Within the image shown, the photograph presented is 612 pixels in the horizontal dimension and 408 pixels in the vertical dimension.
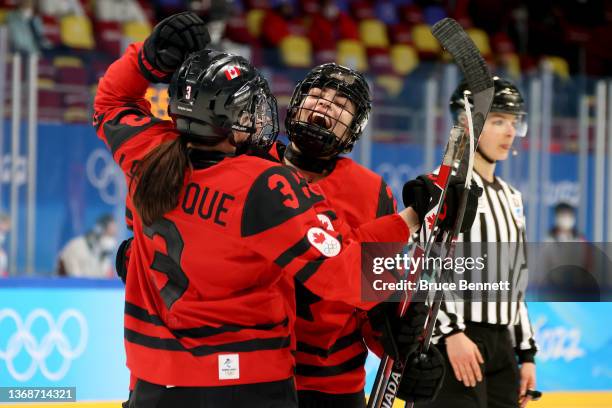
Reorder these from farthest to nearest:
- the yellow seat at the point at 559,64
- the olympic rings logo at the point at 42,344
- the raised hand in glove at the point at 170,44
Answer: the yellow seat at the point at 559,64
the olympic rings logo at the point at 42,344
the raised hand in glove at the point at 170,44

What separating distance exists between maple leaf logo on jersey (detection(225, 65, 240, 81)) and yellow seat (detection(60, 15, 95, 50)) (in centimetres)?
575

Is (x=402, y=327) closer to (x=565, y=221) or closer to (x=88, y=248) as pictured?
(x=88, y=248)

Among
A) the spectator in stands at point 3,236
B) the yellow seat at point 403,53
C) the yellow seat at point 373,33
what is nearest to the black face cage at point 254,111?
the spectator in stands at point 3,236

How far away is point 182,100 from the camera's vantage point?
203cm

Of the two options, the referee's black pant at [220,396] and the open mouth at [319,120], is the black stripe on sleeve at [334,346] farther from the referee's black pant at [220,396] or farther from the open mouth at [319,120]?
the open mouth at [319,120]

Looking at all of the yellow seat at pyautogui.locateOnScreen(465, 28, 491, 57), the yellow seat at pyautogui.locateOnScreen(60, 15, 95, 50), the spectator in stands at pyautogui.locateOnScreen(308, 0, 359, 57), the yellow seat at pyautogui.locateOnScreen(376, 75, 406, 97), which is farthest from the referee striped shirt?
the yellow seat at pyautogui.locateOnScreen(465, 28, 491, 57)

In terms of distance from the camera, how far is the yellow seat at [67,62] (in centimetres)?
533

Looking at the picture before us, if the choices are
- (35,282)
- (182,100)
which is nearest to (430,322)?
(182,100)

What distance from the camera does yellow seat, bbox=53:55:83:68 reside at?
17.5ft

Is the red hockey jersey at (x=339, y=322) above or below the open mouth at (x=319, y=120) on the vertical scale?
below

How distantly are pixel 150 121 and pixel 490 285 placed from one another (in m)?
1.22

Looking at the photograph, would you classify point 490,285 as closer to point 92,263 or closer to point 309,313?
point 309,313

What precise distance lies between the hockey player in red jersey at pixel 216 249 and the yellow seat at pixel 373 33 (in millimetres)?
7371

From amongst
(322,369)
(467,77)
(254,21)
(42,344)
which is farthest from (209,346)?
(254,21)
